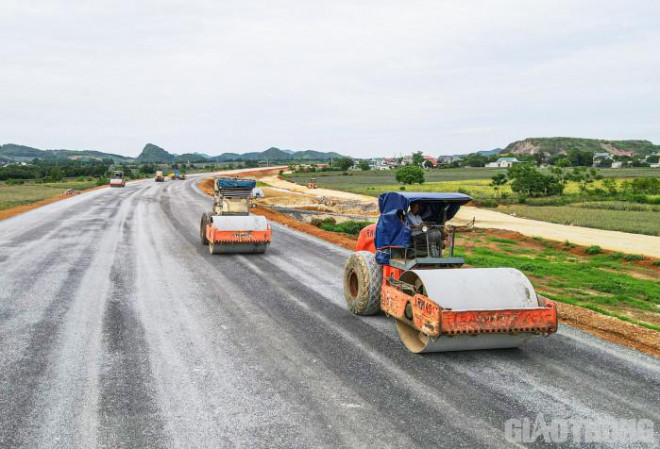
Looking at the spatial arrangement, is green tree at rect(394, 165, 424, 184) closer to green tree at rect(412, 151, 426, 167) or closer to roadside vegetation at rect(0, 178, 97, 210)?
roadside vegetation at rect(0, 178, 97, 210)

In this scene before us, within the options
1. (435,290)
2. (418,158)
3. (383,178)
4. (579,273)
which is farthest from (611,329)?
(418,158)

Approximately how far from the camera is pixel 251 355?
833cm

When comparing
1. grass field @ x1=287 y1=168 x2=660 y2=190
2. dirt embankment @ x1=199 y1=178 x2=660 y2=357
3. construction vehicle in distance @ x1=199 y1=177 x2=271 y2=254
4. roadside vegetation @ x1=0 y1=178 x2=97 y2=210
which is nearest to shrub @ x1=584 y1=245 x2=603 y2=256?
dirt embankment @ x1=199 y1=178 x2=660 y2=357

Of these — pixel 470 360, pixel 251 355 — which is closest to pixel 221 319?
pixel 251 355

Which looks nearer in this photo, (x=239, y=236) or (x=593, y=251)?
(x=239, y=236)

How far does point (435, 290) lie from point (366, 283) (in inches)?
95.5

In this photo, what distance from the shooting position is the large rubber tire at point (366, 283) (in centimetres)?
1016

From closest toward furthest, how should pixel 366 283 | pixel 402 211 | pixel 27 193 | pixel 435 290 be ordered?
pixel 435 290 < pixel 402 211 < pixel 366 283 < pixel 27 193

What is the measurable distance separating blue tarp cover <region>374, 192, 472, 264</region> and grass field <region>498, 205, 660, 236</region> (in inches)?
1123

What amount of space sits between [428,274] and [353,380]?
2148 mm

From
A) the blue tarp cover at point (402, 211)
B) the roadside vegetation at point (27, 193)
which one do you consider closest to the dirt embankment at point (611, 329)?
the blue tarp cover at point (402, 211)

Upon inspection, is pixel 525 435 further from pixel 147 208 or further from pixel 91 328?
pixel 147 208

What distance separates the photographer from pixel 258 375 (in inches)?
296

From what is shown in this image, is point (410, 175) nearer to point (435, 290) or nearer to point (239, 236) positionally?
point (239, 236)
